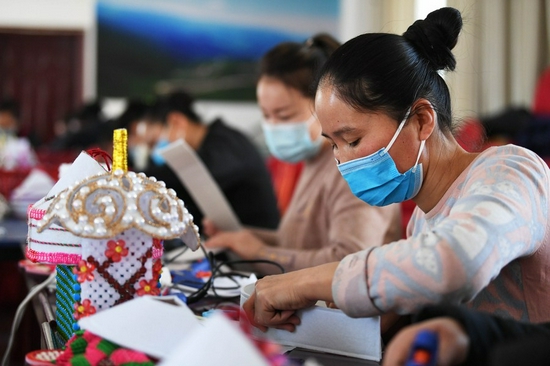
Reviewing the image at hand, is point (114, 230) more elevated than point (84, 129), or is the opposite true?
point (114, 230)

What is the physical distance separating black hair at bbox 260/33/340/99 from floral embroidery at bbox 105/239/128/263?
47.5 inches

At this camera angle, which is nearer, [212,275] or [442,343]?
[442,343]

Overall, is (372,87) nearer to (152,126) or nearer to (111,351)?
(111,351)

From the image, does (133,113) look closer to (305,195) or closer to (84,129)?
(84,129)

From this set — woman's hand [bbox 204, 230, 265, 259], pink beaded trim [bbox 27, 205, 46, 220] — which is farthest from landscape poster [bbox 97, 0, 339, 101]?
pink beaded trim [bbox 27, 205, 46, 220]

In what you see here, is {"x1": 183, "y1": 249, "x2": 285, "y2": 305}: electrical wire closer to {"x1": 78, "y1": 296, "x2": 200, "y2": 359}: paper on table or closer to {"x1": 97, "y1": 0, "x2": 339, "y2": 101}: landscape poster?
{"x1": 78, "y1": 296, "x2": 200, "y2": 359}: paper on table

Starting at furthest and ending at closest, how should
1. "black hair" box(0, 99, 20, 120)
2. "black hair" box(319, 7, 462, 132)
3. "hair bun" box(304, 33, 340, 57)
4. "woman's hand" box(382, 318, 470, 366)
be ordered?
1. "black hair" box(0, 99, 20, 120)
2. "hair bun" box(304, 33, 340, 57)
3. "black hair" box(319, 7, 462, 132)
4. "woman's hand" box(382, 318, 470, 366)

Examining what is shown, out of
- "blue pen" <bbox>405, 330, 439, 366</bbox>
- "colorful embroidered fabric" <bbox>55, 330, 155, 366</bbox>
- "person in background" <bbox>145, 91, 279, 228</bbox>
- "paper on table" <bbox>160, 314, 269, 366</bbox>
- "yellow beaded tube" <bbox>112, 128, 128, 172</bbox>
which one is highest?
"yellow beaded tube" <bbox>112, 128, 128, 172</bbox>

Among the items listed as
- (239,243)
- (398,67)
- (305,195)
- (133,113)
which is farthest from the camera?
(133,113)

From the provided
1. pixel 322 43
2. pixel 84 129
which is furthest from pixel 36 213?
pixel 84 129

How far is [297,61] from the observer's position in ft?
6.84

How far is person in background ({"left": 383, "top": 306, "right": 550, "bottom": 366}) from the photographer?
710mm

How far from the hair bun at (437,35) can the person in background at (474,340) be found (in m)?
0.58

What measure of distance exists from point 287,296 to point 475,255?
0.28 meters
